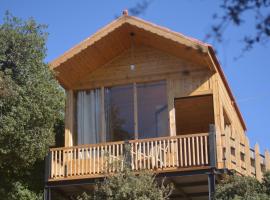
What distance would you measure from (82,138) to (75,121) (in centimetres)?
58

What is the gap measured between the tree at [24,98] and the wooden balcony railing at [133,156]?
68 cm

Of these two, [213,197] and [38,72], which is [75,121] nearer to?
[38,72]

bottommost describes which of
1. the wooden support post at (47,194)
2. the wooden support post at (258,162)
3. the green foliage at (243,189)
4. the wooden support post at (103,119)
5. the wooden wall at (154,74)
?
the green foliage at (243,189)

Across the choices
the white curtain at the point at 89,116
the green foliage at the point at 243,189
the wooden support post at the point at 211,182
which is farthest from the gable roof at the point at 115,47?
the green foliage at the point at 243,189

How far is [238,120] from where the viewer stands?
2225cm

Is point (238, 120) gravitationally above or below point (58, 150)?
above

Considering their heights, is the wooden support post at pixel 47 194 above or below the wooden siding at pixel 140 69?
below

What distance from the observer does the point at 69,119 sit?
56.8 ft

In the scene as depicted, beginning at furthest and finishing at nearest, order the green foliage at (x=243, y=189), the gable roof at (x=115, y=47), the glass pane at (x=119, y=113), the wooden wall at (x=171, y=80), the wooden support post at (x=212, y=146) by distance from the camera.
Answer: the glass pane at (x=119, y=113)
the gable roof at (x=115, y=47)
the wooden wall at (x=171, y=80)
the wooden support post at (x=212, y=146)
the green foliage at (x=243, y=189)

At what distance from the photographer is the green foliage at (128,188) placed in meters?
13.9

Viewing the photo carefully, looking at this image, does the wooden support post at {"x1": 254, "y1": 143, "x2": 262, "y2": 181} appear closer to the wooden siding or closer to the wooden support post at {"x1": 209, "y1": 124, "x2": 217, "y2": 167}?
the wooden support post at {"x1": 209, "y1": 124, "x2": 217, "y2": 167}

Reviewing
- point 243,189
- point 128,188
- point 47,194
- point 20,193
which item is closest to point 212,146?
point 243,189

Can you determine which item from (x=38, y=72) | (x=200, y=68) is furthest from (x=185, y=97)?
(x=38, y=72)

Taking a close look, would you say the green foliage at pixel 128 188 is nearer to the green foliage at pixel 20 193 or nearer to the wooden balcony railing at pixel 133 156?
the wooden balcony railing at pixel 133 156
